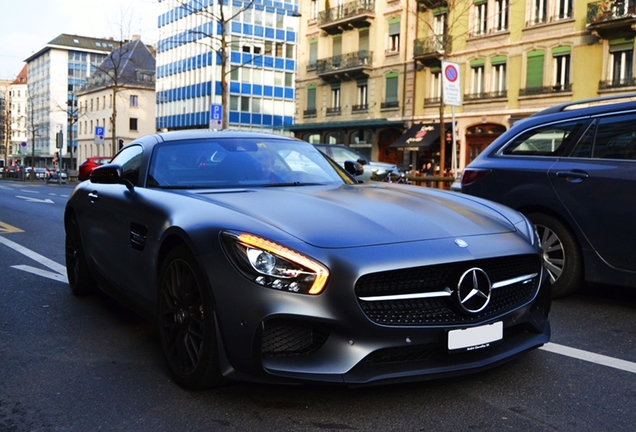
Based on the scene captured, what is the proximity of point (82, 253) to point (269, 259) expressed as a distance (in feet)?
9.60

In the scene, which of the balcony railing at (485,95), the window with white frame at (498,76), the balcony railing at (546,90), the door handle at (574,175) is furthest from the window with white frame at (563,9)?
the door handle at (574,175)

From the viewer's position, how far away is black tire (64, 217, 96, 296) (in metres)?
5.59

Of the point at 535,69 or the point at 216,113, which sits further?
the point at 535,69

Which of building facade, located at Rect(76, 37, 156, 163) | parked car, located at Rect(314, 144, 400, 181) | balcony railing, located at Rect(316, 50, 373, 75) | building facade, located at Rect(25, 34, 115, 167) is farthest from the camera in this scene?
building facade, located at Rect(25, 34, 115, 167)

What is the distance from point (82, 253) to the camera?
5.52 meters

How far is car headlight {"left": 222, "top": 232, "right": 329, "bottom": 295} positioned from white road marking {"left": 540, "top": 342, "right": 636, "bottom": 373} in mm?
1842

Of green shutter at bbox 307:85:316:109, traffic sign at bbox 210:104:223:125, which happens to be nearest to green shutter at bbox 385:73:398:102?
green shutter at bbox 307:85:316:109

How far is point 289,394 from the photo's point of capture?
11.2 ft

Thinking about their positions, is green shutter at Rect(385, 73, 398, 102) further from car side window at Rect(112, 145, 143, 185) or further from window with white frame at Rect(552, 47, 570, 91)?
car side window at Rect(112, 145, 143, 185)

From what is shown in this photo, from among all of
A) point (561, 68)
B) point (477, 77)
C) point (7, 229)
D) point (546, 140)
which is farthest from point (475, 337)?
point (477, 77)

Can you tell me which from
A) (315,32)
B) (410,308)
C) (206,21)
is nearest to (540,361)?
(410,308)

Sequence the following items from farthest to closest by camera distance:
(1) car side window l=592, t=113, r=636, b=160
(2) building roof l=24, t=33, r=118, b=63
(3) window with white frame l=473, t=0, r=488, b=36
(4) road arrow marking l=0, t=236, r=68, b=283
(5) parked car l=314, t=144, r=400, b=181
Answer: (2) building roof l=24, t=33, r=118, b=63
(3) window with white frame l=473, t=0, r=488, b=36
(5) parked car l=314, t=144, r=400, b=181
(4) road arrow marking l=0, t=236, r=68, b=283
(1) car side window l=592, t=113, r=636, b=160

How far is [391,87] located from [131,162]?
35.8m

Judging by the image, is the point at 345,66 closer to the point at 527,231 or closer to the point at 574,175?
the point at 574,175
